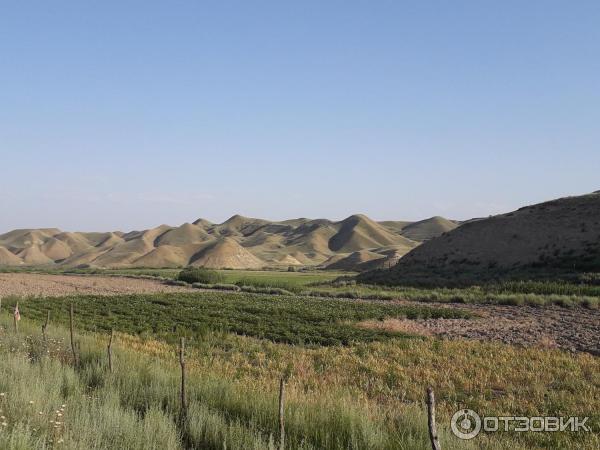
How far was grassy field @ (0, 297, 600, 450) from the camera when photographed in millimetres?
7359

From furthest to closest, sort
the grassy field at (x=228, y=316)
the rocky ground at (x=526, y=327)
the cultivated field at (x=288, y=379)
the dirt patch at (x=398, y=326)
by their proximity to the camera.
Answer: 1. the dirt patch at (x=398, y=326)
2. the grassy field at (x=228, y=316)
3. the rocky ground at (x=526, y=327)
4. the cultivated field at (x=288, y=379)

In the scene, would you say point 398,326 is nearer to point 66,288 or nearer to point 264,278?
point 66,288

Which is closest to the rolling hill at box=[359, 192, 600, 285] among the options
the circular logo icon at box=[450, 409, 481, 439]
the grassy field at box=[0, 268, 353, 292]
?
the grassy field at box=[0, 268, 353, 292]

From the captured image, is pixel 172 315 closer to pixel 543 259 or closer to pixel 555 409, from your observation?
pixel 555 409

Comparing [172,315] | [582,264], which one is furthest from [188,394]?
[582,264]

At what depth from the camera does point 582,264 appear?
56375 millimetres

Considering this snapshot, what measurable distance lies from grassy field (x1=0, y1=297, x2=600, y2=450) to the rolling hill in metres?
43.7

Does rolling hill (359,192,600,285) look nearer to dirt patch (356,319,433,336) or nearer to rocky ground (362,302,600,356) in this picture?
rocky ground (362,302,600,356)

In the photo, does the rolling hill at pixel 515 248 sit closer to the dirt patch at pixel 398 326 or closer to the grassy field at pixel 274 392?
the dirt patch at pixel 398 326
